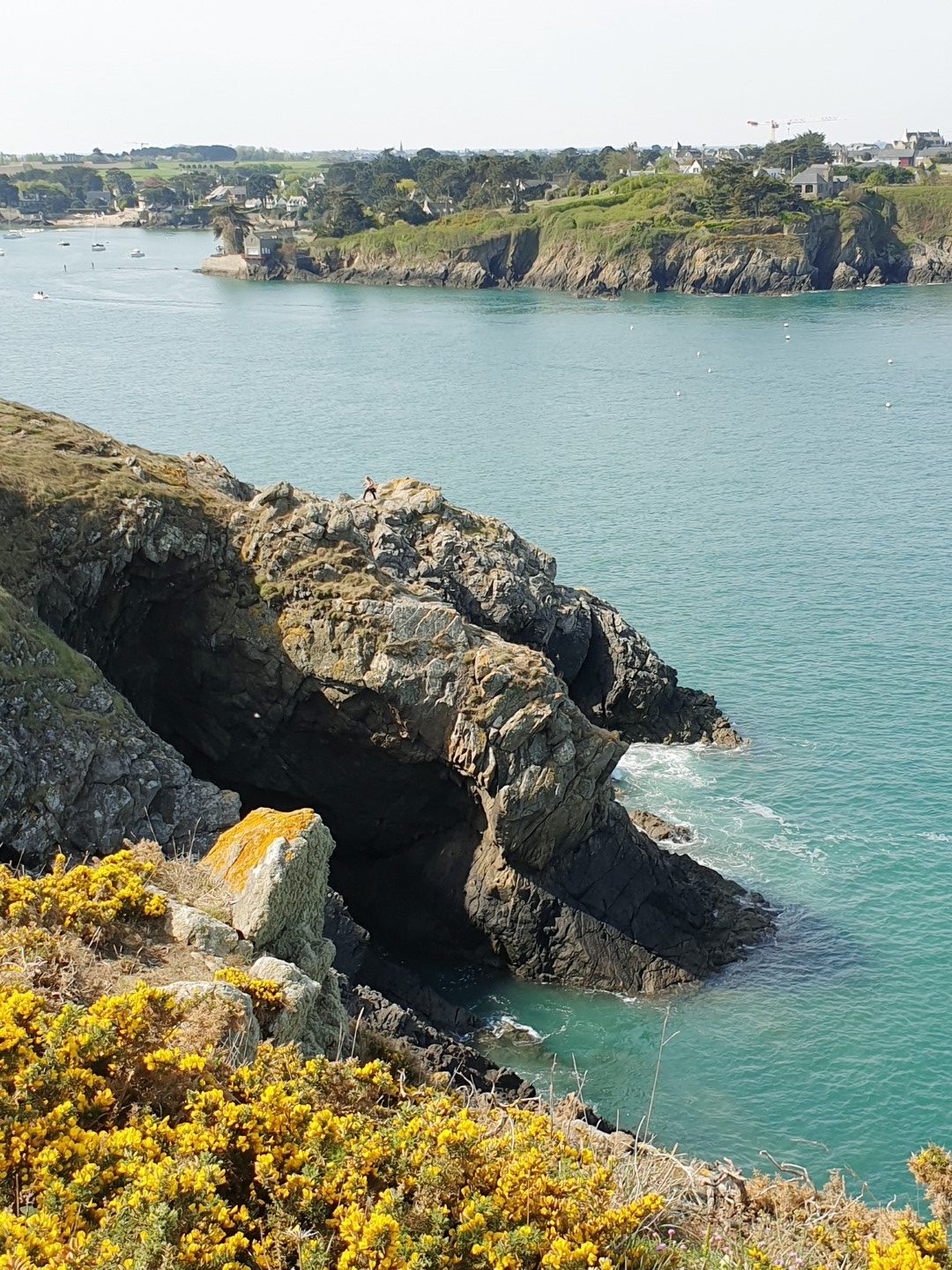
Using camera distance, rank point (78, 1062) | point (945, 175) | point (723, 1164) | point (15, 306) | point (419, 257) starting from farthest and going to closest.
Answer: point (945, 175), point (419, 257), point (15, 306), point (723, 1164), point (78, 1062)

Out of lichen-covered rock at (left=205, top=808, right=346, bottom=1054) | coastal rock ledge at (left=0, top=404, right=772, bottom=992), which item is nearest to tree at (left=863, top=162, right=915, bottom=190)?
coastal rock ledge at (left=0, top=404, right=772, bottom=992)

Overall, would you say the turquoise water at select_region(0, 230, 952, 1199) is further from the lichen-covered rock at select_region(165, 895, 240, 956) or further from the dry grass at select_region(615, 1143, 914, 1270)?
the lichen-covered rock at select_region(165, 895, 240, 956)

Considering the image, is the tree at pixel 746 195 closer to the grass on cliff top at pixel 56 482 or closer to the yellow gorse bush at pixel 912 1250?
the grass on cliff top at pixel 56 482

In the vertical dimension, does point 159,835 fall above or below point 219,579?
below

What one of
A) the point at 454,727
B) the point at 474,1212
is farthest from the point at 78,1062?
the point at 454,727

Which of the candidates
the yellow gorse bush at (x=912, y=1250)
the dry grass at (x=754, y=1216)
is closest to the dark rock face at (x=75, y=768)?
the dry grass at (x=754, y=1216)

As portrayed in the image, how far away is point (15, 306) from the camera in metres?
144

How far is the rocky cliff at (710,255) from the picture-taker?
15500cm

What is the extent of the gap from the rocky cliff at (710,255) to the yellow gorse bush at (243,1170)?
15327 cm

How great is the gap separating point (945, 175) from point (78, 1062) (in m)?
201

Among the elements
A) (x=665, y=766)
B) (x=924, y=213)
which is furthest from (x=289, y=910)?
(x=924, y=213)

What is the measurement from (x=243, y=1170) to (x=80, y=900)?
4.89m

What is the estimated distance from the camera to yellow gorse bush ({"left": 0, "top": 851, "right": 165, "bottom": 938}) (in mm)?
14977

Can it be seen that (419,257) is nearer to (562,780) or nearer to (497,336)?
(497,336)
